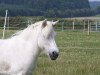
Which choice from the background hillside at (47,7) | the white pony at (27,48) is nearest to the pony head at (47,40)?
the white pony at (27,48)

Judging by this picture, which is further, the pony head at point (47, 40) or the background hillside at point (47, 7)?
the background hillside at point (47, 7)

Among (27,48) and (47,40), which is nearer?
(47,40)

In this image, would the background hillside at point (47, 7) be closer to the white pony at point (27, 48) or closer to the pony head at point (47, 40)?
the white pony at point (27, 48)

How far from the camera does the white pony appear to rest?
21.2 feet

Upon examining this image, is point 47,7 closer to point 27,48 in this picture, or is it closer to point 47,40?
point 27,48

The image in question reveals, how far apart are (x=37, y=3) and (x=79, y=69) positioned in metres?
99.0

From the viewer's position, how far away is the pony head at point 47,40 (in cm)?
640

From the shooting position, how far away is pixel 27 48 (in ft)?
22.1

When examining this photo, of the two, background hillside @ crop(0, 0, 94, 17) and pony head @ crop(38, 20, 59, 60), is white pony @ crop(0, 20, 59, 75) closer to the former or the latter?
pony head @ crop(38, 20, 59, 60)

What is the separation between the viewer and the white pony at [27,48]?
6.46 m

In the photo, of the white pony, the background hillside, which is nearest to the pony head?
the white pony

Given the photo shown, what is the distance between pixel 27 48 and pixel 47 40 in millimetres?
450

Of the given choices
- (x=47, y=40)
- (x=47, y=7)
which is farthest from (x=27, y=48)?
(x=47, y=7)

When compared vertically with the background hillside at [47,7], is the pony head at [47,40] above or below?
below
